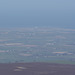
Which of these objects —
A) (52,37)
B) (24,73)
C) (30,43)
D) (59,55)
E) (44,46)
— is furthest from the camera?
(52,37)

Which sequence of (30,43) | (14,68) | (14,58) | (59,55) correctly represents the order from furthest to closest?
(30,43) → (59,55) → (14,58) → (14,68)

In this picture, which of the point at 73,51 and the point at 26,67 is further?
the point at 73,51

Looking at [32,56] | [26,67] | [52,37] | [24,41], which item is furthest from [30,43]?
[26,67]

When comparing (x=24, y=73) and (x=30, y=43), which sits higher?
(x=30, y=43)

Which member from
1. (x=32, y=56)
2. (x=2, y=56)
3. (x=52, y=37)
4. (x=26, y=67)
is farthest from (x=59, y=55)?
(x=52, y=37)

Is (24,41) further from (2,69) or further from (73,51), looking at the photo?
(2,69)

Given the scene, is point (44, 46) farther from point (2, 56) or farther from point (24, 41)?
point (2, 56)
